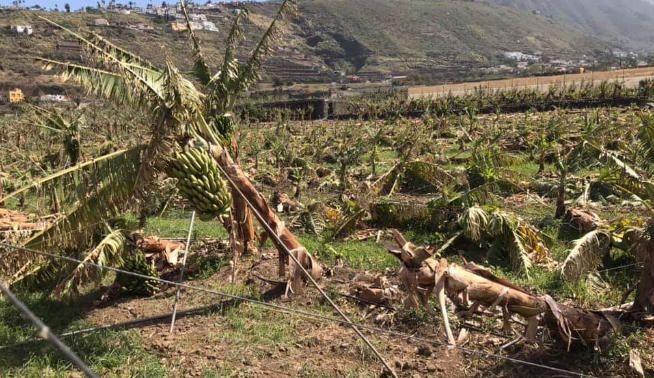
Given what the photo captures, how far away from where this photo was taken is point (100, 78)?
480 cm

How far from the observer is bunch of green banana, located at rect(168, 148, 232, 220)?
4973 mm

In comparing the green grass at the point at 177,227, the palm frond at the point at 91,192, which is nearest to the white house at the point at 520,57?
the green grass at the point at 177,227

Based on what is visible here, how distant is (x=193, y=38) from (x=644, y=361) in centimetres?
516

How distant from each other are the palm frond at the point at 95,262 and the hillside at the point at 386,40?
50.4m

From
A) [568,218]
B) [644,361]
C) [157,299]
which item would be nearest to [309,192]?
[568,218]

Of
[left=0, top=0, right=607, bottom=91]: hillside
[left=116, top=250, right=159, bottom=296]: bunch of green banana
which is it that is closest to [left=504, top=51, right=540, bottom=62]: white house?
[left=0, top=0, right=607, bottom=91]: hillside

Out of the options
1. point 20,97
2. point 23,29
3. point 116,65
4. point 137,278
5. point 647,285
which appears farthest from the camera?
point 23,29

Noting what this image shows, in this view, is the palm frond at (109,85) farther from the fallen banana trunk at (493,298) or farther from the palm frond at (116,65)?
the fallen banana trunk at (493,298)

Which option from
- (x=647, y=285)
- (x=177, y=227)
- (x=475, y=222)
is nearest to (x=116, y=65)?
(x=647, y=285)

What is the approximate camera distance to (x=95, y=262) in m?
5.46

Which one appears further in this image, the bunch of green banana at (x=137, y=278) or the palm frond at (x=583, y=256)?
the bunch of green banana at (x=137, y=278)

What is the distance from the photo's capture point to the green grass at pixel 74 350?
4664 millimetres

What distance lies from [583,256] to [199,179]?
3676 mm

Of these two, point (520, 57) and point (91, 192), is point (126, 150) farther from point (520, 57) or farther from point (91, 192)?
point (520, 57)
